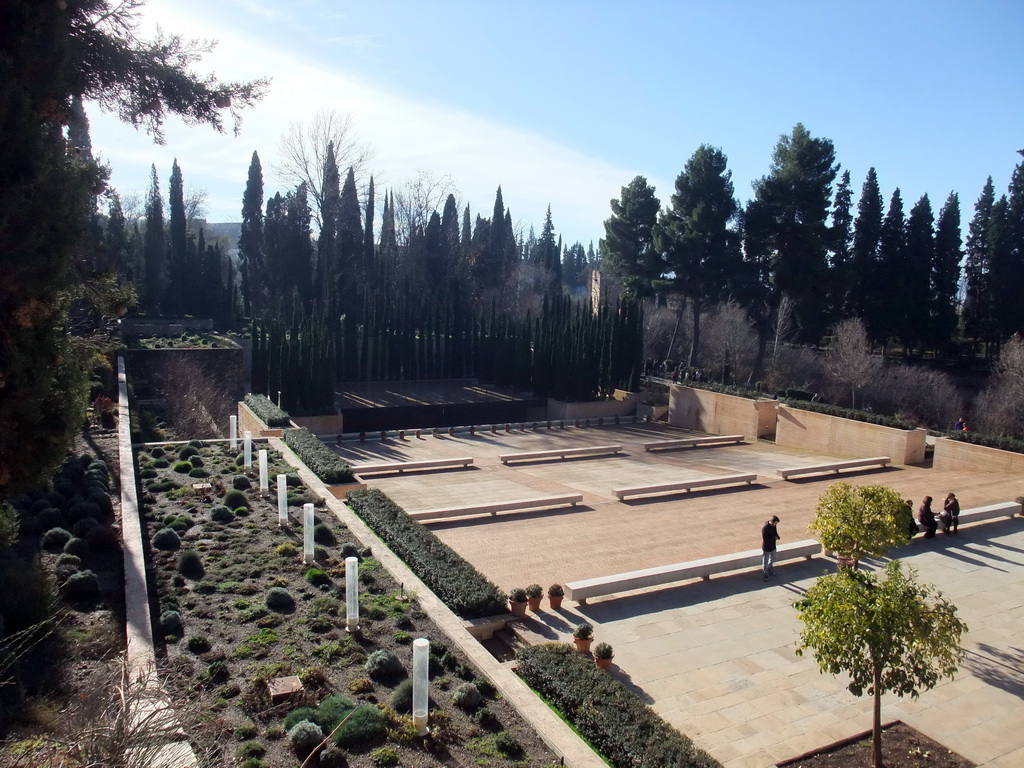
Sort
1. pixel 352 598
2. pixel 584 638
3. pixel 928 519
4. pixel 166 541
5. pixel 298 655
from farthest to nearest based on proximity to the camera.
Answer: pixel 928 519 → pixel 166 541 → pixel 584 638 → pixel 352 598 → pixel 298 655

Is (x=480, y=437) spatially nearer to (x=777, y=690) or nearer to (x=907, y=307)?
(x=777, y=690)

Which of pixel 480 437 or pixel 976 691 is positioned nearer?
pixel 976 691

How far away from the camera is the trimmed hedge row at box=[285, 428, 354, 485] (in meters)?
15.6

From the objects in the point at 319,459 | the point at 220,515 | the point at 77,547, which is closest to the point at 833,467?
the point at 319,459

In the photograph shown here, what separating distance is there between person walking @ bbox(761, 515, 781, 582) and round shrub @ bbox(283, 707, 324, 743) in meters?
7.51

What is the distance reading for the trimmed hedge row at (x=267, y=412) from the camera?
21.2m

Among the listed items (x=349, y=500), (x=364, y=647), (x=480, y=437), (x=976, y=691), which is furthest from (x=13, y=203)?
(x=480, y=437)

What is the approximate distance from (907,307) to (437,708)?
1449 inches

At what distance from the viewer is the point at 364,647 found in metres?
8.04

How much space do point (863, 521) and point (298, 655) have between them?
6947 millimetres

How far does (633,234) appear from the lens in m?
41.2

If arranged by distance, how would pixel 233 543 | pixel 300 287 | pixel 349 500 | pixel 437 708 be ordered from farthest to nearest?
pixel 300 287, pixel 349 500, pixel 233 543, pixel 437 708

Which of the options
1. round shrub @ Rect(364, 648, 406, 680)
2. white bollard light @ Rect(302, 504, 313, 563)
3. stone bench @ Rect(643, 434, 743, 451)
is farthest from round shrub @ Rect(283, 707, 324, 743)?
stone bench @ Rect(643, 434, 743, 451)

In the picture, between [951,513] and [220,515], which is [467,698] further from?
[951,513]
